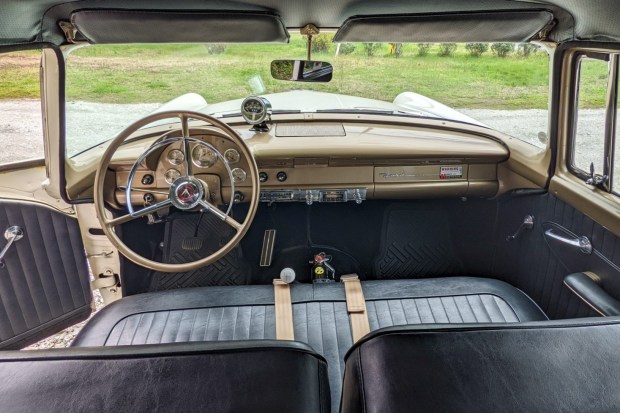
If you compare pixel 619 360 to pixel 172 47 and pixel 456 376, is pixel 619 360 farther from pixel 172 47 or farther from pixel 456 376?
pixel 172 47

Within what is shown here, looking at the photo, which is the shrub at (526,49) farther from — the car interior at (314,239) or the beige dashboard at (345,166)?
the beige dashboard at (345,166)

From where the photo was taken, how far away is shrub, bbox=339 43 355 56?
2379 mm

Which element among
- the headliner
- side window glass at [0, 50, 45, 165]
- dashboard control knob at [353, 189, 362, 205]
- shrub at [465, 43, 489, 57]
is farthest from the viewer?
dashboard control knob at [353, 189, 362, 205]

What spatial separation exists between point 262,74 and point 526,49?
1.39m

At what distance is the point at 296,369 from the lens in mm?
1175

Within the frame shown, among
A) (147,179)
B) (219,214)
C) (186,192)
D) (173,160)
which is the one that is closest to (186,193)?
(186,192)

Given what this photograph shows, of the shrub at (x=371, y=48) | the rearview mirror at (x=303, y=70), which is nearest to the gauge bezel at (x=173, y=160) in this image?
the rearview mirror at (x=303, y=70)

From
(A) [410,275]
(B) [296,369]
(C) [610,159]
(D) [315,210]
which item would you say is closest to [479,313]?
(A) [410,275]

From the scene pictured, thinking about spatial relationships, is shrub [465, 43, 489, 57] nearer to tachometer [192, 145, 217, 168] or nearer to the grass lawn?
the grass lawn

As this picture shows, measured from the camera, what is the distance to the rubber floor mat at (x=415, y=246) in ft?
10.0

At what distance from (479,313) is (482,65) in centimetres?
129

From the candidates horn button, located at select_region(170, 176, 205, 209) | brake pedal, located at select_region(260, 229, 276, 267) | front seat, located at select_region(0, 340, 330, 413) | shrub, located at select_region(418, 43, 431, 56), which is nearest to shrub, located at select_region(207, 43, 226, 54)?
horn button, located at select_region(170, 176, 205, 209)

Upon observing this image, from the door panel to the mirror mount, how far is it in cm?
162

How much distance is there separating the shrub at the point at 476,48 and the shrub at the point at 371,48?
17.3 inches
